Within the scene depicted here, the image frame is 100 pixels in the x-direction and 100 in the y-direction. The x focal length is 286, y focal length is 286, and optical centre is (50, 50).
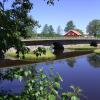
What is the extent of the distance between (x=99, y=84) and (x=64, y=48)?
279 feet

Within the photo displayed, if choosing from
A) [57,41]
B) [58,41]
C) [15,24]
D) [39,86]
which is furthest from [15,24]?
[58,41]

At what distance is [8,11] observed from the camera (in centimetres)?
930

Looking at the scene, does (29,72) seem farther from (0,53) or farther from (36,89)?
(0,53)

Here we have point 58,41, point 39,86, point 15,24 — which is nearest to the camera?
point 39,86

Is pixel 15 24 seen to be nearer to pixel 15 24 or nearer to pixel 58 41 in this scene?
pixel 15 24

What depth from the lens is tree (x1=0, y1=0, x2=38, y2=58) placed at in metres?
8.88

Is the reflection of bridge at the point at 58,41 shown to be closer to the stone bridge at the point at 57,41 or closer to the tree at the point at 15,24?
the stone bridge at the point at 57,41

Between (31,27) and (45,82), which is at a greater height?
(31,27)

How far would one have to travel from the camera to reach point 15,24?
31.3ft

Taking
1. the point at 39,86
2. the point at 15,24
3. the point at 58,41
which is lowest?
the point at 58,41

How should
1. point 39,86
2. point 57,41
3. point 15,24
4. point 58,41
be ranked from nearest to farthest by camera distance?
1. point 39,86
2. point 15,24
3. point 57,41
4. point 58,41

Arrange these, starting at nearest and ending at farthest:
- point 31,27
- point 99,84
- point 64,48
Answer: point 31,27
point 99,84
point 64,48

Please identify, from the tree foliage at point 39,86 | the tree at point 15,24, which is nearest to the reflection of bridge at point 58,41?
the tree at point 15,24

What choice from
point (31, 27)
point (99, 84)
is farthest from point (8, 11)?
point (99, 84)
